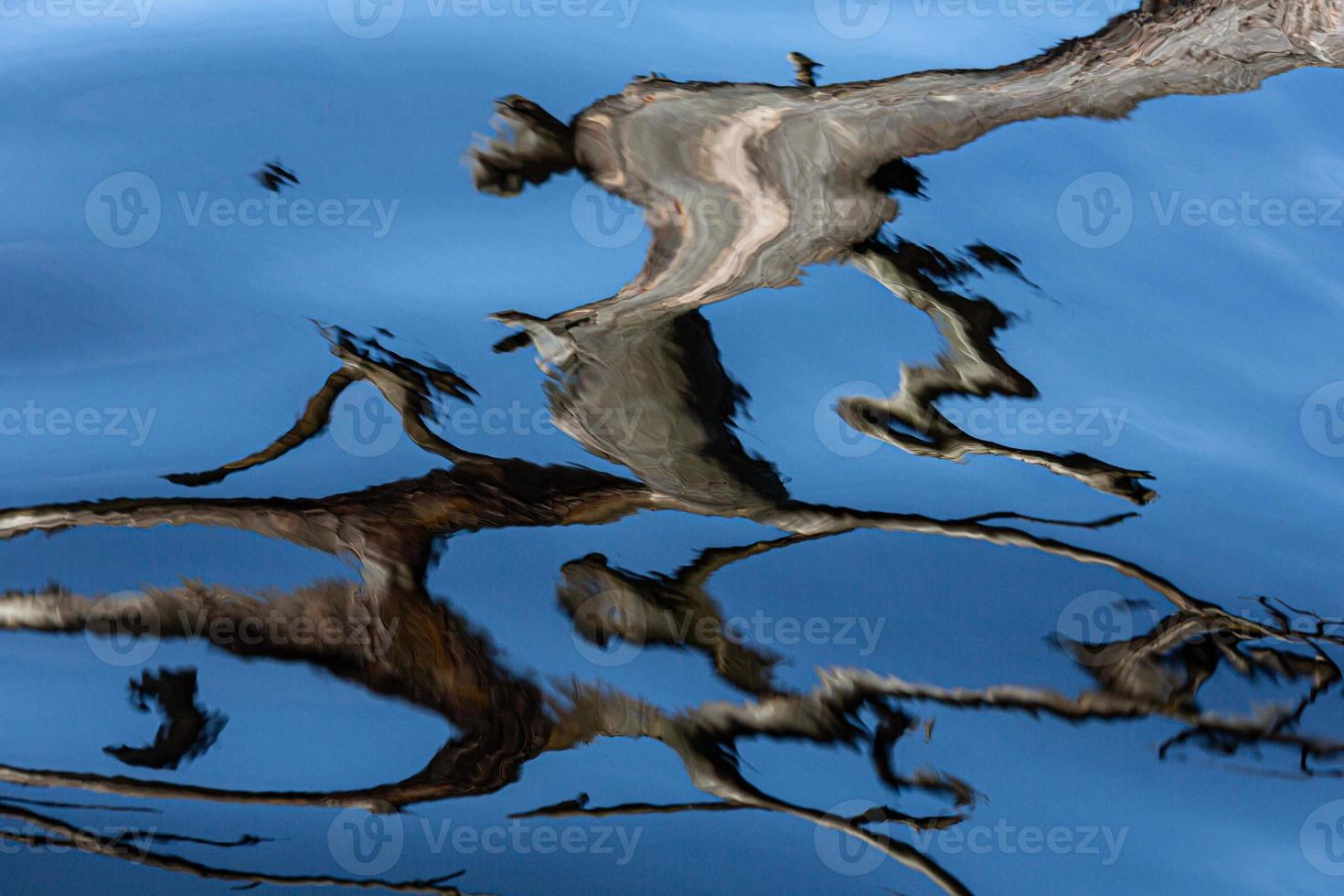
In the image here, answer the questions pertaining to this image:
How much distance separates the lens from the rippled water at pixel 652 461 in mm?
797

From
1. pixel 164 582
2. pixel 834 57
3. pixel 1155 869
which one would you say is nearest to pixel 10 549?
pixel 164 582

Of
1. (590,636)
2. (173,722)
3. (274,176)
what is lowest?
(173,722)

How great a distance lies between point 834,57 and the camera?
1331mm

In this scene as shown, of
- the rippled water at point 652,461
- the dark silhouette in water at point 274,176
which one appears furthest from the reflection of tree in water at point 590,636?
the dark silhouette in water at point 274,176

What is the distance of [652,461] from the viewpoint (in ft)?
3.10

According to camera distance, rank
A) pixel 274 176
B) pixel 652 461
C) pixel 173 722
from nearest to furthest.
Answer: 1. pixel 173 722
2. pixel 652 461
3. pixel 274 176

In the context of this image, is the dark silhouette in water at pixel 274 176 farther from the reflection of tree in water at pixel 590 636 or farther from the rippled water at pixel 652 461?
the reflection of tree in water at pixel 590 636

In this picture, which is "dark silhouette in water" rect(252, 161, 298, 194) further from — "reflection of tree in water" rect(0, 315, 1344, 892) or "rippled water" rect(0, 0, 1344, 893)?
"reflection of tree in water" rect(0, 315, 1344, 892)

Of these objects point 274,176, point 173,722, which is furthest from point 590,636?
point 274,176

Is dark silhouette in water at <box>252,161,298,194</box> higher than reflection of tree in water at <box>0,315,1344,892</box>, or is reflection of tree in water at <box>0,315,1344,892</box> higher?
dark silhouette in water at <box>252,161,298,194</box>

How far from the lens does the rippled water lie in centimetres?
80

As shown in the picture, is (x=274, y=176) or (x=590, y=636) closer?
(x=590, y=636)

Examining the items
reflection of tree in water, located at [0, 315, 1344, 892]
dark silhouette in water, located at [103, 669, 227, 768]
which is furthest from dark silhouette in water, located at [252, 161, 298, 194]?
dark silhouette in water, located at [103, 669, 227, 768]

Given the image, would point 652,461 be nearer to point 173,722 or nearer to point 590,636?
point 590,636
